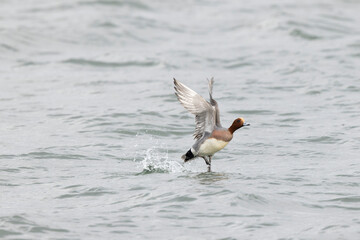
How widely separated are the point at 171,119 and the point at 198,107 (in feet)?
17.6

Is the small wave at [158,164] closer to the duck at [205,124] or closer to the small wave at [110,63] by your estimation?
the duck at [205,124]

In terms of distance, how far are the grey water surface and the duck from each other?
1.76 feet

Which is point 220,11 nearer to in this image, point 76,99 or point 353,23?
point 353,23

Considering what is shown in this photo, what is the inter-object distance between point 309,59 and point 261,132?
24.1 feet

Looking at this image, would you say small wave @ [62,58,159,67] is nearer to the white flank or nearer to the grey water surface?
the grey water surface

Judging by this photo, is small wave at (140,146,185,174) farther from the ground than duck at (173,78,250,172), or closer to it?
closer to it

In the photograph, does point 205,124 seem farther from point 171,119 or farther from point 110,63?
point 110,63

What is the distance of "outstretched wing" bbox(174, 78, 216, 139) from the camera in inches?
418

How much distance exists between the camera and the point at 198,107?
424 inches

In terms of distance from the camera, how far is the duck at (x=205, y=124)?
10.6 m

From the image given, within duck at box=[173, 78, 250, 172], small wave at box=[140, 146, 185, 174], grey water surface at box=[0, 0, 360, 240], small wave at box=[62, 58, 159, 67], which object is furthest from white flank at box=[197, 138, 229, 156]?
small wave at box=[62, 58, 159, 67]

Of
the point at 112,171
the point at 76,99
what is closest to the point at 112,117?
the point at 76,99

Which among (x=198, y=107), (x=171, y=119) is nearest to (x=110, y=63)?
(x=171, y=119)

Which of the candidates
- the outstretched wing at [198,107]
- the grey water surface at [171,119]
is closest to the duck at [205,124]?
the outstretched wing at [198,107]
